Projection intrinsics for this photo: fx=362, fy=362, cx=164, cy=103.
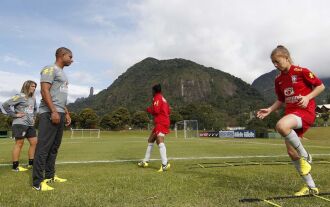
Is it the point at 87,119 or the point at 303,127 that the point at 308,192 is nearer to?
the point at 303,127

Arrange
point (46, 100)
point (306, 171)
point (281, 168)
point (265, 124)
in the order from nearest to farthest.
Result: point (306, 171) < point (46, 100) < point (281, 168) < point (265, 124)

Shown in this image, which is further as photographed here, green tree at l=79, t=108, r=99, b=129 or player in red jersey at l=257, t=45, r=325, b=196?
green tree at l=79, t=108, r=99, b=129

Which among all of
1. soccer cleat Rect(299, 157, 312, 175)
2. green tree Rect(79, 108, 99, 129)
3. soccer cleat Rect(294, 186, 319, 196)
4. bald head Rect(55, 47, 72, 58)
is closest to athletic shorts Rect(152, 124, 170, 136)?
bald head Rect(55, 47, 72, 58)

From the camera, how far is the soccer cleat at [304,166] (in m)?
4.82

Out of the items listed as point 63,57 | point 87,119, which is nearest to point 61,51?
point 63,57

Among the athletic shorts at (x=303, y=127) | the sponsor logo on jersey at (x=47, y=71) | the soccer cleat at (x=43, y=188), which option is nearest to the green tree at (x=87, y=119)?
the sponsor logo on jersey at (x=47, y=71)

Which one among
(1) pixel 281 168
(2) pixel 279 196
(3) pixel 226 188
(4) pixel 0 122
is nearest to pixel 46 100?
(3) pixel 226 188

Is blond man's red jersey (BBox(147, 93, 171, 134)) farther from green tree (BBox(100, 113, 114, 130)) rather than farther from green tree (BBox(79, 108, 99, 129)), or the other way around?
green tree (BBox(100, 113, 114, 130))

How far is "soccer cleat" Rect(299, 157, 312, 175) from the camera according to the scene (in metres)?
4.82

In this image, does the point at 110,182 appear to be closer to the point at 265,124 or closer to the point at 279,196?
the point at 279,196

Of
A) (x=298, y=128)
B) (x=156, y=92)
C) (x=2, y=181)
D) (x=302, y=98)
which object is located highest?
(x=156, y=92)

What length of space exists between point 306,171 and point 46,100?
160 inches

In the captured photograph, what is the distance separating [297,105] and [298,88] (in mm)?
261

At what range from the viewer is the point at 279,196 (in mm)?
4523
